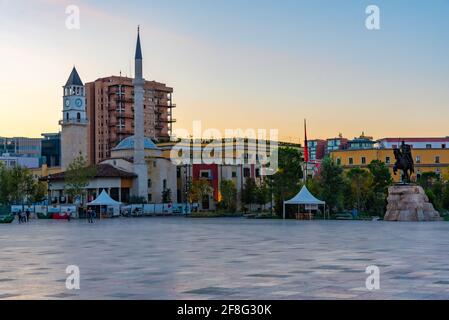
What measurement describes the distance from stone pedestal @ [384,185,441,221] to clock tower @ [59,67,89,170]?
58712mm

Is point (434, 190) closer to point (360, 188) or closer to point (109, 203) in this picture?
point (360, 188)

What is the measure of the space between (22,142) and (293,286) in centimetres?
13360

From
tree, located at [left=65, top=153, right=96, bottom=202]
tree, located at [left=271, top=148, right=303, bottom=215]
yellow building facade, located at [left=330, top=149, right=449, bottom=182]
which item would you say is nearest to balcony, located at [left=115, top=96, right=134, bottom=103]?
yellow building facade, located at [left=330, top=149, right=449, bottom=182]

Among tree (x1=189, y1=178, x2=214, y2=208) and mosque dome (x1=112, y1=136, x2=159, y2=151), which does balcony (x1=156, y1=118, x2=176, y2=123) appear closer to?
mosque dome (x1=112, y1=136, x2=159, y2=151)

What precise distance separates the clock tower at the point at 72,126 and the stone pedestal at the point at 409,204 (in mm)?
58712

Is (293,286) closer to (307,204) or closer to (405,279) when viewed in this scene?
(405,279)

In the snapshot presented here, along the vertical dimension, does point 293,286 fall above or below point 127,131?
below

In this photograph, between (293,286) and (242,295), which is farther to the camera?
(293,286)

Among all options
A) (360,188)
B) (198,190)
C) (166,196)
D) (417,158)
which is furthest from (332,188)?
(417,158)

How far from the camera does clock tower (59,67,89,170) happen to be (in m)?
94.8

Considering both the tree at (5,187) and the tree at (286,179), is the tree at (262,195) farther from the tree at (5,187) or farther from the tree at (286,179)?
the tree at (5,187)

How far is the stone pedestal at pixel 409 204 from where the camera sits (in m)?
43.0

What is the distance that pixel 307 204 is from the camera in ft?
167
